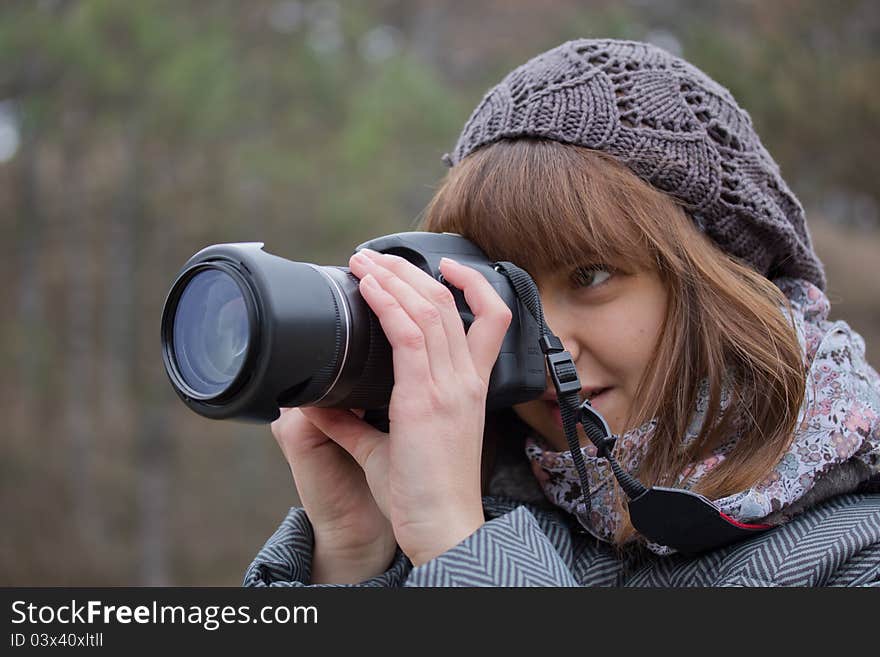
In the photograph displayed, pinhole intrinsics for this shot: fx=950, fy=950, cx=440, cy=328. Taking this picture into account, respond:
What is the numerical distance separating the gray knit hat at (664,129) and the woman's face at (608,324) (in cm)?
13

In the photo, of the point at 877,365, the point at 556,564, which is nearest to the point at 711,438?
the point at 556,564

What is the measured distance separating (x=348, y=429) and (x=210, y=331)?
25cm

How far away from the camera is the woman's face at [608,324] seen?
116cm

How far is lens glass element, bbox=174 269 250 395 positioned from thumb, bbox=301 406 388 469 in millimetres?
194

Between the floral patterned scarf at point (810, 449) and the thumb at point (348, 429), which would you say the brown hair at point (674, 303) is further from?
the thumb at point (348, 429)

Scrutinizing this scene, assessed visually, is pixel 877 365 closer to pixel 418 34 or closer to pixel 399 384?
pixel 418 34

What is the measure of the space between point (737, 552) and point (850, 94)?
6.38m

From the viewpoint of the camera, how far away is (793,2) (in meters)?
7.54

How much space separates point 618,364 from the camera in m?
1.17

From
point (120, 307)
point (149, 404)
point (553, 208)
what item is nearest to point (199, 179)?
point (120, 307)

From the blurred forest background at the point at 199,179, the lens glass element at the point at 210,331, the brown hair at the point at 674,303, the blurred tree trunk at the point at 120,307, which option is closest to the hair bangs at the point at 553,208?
the brown hair at the point at 674,303

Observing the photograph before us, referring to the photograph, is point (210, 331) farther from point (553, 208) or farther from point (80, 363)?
point (80, 363)

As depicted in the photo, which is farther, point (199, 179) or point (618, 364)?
point (199, 179)

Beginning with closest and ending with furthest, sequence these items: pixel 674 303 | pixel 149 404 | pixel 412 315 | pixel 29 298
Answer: pixel 412 315, pixel 674 303, pixel 29 298, pixel 149 404
